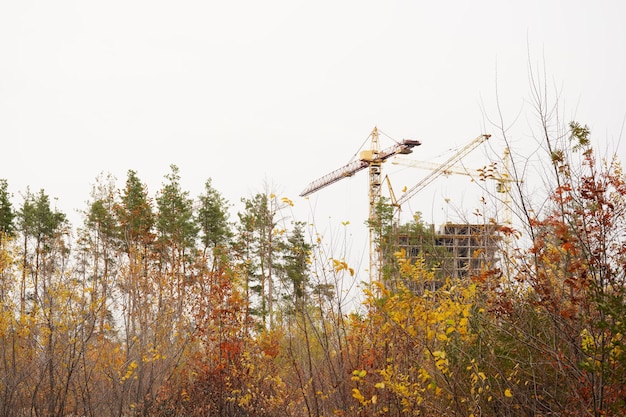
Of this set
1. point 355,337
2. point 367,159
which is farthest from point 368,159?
point 355,337

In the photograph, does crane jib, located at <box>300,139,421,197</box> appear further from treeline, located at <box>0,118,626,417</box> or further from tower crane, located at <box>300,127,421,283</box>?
treeline, located at <box>0,118,626,417</box>

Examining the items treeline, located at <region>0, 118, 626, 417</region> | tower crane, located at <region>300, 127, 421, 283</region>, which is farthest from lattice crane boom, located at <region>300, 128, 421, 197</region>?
treeline, located at <region>0, 118, 626, 417</region>

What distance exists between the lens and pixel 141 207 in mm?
25078

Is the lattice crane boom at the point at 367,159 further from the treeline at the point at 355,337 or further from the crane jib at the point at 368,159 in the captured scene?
the treeline at the point at 355,337

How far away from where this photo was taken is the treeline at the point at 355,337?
4125 mm

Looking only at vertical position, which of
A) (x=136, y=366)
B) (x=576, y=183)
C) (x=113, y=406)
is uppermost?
(x=576, y=183)

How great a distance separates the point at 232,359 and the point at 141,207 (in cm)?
1760

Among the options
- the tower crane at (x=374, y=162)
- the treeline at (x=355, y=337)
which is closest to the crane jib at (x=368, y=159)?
the tower crane at (x=374, y=162)

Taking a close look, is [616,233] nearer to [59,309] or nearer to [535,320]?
[535,320]

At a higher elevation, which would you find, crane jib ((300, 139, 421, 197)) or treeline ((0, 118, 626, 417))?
crane jib ((300, 139, 421, 197))

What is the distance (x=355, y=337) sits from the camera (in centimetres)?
634

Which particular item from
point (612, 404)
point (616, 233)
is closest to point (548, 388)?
point (612, 404)

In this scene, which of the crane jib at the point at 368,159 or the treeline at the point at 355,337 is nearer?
the treeline at the point at 355,337

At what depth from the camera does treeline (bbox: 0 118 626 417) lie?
4125mm
